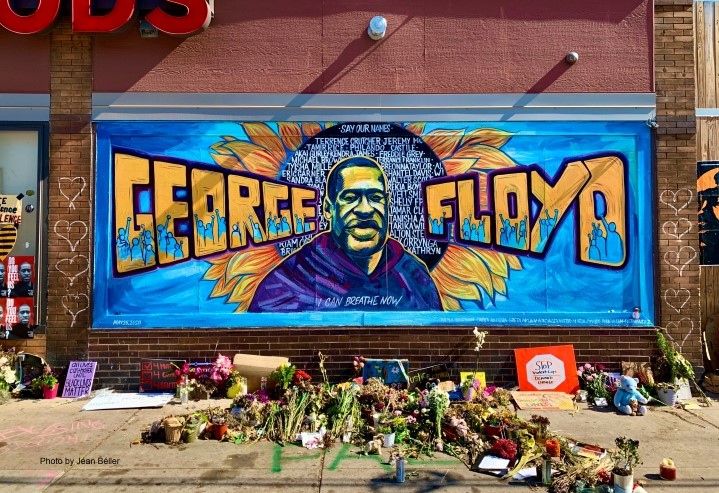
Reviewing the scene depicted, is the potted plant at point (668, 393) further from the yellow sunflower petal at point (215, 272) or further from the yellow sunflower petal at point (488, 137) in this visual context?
the yellow sunflower petal at point (215, 272)

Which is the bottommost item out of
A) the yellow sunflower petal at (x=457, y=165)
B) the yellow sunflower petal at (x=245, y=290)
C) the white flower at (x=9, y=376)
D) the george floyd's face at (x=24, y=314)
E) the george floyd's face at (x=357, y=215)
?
the white flower at (x=9, y=376)

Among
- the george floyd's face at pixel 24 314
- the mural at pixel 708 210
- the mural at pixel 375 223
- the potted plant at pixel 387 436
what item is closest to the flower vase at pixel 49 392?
the george floyd's face at pixel 24 314

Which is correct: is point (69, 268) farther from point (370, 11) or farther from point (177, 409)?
point (370, 11)

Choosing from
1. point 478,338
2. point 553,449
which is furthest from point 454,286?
point 553,449

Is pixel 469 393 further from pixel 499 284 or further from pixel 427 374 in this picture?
pixel 499 284

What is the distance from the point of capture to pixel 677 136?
787 centimetres

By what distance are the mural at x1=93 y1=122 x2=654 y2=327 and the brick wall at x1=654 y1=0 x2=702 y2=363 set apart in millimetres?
251

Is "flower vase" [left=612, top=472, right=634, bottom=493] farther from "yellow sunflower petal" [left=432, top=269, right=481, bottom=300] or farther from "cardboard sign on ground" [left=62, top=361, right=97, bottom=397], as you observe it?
"cardboard sign on ground" [left=62, top=361, right=97, bottom=397]

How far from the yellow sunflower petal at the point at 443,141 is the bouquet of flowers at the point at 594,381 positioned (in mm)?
3846

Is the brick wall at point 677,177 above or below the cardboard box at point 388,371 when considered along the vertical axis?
above

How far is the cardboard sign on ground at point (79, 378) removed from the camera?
292 inches

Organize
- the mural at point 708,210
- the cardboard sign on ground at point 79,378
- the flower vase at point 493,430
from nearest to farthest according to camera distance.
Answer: the flower vase at point 493,430 < the cardboard sign on ground at point 79,378 < the mural at point 708,210

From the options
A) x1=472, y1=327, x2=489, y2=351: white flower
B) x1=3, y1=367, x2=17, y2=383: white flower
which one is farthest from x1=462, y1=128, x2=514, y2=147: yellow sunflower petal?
x1=3, y1=367, x2=17, y2=383: white flower

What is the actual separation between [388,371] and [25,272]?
5.75 metres
